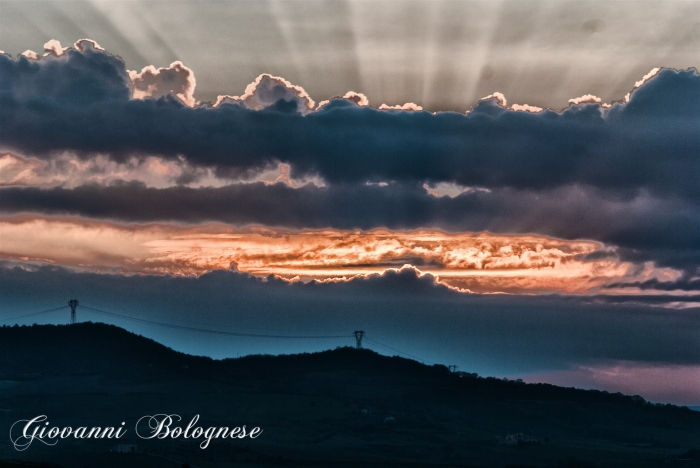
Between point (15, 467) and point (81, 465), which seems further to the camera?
point (81, 465)

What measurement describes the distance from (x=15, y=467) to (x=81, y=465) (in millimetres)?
61794

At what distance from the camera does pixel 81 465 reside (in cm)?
19988

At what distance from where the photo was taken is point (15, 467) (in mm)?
139875
